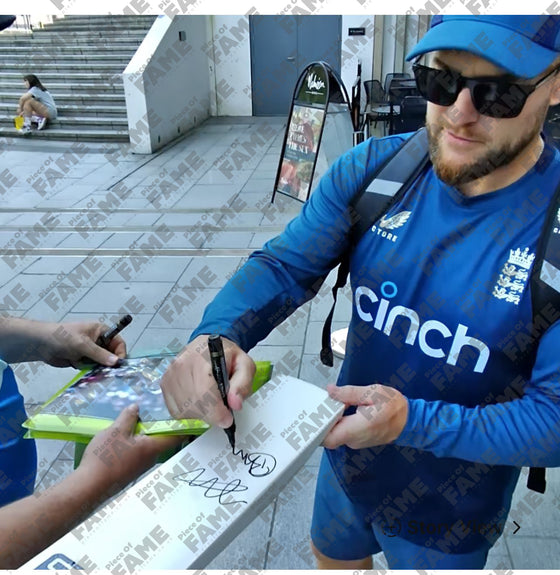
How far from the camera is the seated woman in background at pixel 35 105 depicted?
31.6ft

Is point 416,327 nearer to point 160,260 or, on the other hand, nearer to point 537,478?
point 537,478

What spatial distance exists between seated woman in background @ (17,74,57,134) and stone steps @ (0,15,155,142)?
0.65 feet

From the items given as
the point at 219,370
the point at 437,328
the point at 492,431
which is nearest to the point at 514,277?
the point at 437,328

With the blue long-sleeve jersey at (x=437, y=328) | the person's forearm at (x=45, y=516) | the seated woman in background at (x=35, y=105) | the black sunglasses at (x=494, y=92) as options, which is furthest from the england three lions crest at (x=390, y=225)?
the seated woman in background at (x=35, y=105)

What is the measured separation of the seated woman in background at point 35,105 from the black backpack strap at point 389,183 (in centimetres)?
998

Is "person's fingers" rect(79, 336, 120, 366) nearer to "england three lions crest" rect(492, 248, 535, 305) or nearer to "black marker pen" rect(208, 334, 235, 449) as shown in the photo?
"black marker pen" rect(208, 334, 235, 449)

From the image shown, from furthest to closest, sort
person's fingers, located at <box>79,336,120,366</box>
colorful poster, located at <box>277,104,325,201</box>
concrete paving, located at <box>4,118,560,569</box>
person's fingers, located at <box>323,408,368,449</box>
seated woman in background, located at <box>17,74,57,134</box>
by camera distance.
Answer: seated woman in background, located at <box>17,74,57,134</box> < colorful poster, located at <box>277,104,325,201</box> < concrete paving, located at <box>4,118,560,569</box> < person's fingers, located at <box>79,336,120,366</box> < person's fingers, located at <box>323,408,368,449</box>

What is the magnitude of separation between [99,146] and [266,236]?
545 centimetres

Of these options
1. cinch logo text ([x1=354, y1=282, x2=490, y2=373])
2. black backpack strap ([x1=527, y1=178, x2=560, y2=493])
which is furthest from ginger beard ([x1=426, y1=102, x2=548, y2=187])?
cinch logo text ([x1=354, y1=282, x2=490, y2=373])

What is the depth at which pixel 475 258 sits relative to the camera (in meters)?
1.07

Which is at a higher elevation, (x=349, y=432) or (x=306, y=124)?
(x=349, y=432)

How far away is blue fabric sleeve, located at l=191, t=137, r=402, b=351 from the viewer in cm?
122

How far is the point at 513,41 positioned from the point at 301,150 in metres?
4.83

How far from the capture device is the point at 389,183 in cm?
119
